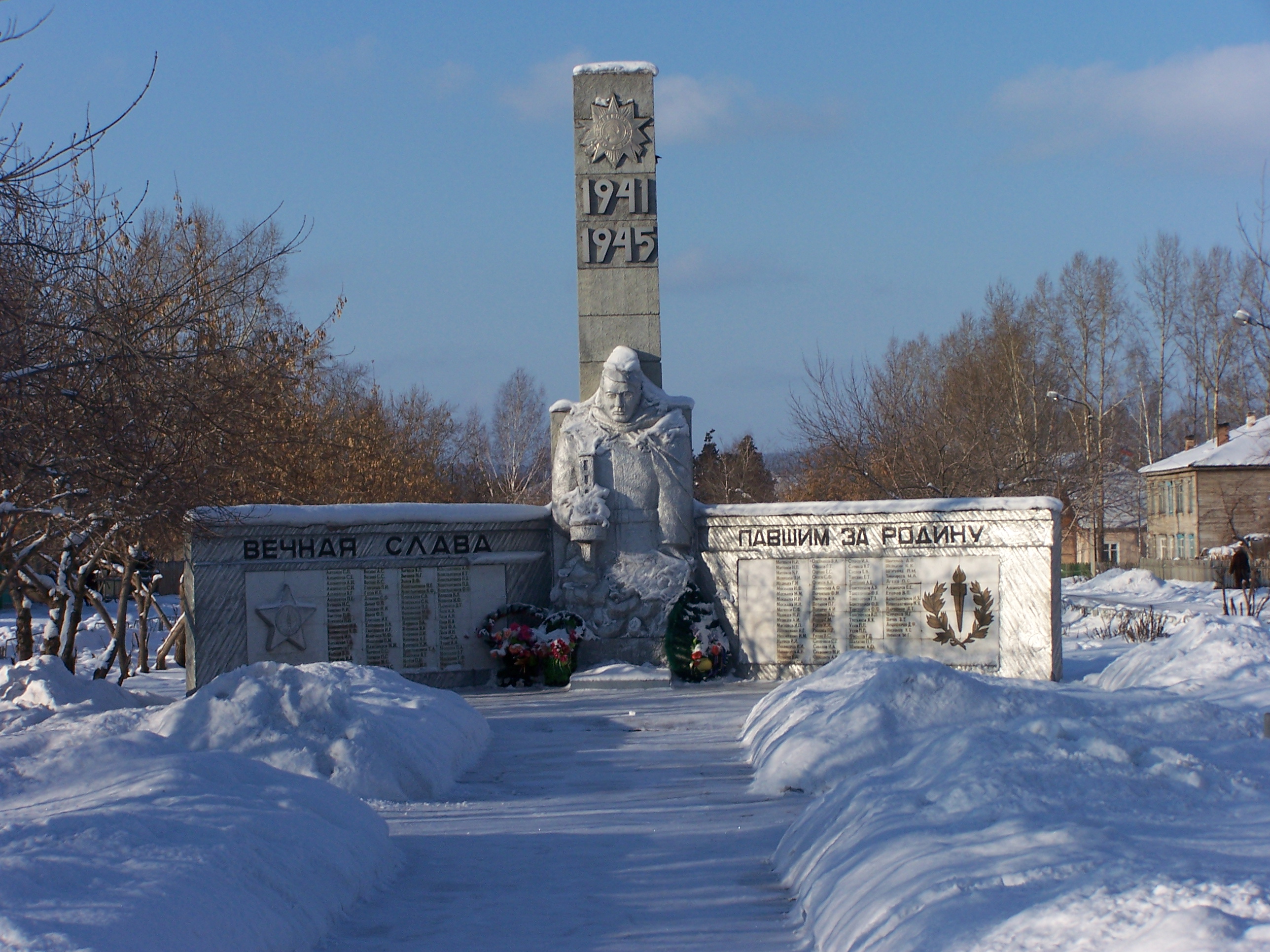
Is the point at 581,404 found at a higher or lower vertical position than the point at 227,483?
higher

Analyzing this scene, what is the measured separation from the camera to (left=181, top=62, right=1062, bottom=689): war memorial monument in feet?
41.5

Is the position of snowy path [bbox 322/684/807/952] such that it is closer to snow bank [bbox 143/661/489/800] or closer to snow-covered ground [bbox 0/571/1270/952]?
snow-covered ground [bbox 0/571/1270/952]

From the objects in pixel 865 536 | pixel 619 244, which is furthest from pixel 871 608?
pixel 619 244

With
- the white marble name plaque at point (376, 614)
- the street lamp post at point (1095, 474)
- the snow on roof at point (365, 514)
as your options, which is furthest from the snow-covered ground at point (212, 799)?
the street lamp post at point (1095, 474)

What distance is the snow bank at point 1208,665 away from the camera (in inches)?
358

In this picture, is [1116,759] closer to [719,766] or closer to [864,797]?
[864,797]

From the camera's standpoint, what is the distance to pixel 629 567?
13617mm

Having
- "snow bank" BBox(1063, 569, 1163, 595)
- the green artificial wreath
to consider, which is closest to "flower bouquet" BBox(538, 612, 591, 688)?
the green artificial wreath

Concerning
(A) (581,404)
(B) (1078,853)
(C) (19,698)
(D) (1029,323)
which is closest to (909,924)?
(B) (1078,853)

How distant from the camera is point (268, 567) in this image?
1263 cm

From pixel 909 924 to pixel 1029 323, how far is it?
43646 mm

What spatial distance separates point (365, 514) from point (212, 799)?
308 inches

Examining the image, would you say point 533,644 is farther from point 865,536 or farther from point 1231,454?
point 1231,454

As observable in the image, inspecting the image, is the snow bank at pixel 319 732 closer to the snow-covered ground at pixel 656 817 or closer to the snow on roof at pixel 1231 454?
the snow-covered ground at pixel 656 817
